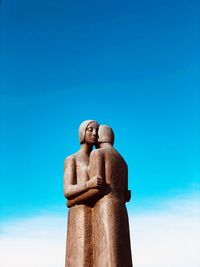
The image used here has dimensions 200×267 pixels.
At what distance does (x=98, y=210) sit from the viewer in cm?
793

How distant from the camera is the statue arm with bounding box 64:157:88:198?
8.08 metres

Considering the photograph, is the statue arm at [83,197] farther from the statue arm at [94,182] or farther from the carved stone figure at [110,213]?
the carved stone figure at [110,213]

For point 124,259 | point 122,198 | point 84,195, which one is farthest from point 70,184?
point 124,259

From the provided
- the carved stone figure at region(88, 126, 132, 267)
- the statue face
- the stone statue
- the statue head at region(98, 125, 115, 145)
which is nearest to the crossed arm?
the stone statue

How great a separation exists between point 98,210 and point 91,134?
1656 millimetres

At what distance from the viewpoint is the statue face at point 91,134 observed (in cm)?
880

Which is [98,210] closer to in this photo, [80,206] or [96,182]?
[80,206]

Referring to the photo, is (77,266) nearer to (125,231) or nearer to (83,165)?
(125,231)

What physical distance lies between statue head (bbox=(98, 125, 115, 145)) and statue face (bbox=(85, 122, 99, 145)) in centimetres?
10

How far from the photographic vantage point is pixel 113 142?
8852 millimetres

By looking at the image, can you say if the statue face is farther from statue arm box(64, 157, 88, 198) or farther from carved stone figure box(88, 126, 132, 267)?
statue arm box(64, 157, 88, 198)

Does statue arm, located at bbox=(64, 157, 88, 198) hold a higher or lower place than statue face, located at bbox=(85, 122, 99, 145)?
lower

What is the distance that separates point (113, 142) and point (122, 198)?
1241 millimetres

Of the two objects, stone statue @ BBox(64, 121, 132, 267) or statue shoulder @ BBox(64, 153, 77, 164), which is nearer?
stone statue @ BBox(64, 121, 132, 267)
